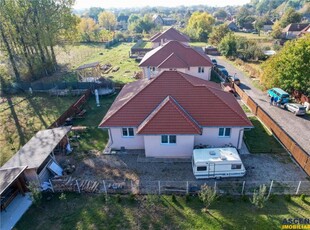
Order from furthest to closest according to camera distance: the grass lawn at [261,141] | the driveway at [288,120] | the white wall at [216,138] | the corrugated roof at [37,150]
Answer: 1. the driveway at [288,120]
2. the grass lawn at [261,141]
3. the white wall at [216,138]
4. the corrugated roof at [37,150]

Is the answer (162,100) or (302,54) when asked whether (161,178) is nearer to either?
(162,100)

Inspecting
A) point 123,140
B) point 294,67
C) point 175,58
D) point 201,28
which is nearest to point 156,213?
point 123,140

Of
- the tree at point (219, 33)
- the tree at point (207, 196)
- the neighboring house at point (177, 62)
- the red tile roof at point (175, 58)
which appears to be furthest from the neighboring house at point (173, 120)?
the tree at point (219, 33)

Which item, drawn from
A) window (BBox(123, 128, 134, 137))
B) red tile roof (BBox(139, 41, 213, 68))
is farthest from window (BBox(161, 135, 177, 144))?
red tile roof (BBox(139, 41, 213, 68))

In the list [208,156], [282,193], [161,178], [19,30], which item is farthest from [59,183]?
[19,30]

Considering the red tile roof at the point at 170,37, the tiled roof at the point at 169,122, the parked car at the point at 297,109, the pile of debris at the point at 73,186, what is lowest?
the pile of debris at the point at 73,186

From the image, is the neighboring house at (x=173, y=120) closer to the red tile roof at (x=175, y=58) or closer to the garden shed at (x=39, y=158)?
the garden shed at (x=39, y=158)

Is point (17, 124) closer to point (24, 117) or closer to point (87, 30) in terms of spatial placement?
point (24, 117)
